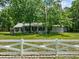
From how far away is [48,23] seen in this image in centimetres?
6700

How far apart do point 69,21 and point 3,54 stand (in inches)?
2283

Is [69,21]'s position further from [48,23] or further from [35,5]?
[35,5]

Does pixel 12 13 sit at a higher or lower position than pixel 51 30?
higher

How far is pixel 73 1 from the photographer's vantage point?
3334 inches

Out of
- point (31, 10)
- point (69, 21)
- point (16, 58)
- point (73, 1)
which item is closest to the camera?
point (16, 58)

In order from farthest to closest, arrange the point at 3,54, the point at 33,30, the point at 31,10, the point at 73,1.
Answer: the point at 73,1, the point at 33,30, the point at 31,10, the point at 3,54

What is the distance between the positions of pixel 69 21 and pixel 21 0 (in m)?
16.1

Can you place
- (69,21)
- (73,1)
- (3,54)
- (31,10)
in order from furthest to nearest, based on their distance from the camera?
(73,1) → (69,21) → (31,10) → (3,54)

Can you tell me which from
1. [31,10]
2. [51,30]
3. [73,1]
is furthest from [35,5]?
[73,1]

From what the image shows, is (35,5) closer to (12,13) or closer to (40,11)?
(40,11)

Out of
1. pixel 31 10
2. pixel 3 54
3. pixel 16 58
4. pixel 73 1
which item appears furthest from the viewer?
pixel 73 1

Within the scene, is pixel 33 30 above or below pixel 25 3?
below

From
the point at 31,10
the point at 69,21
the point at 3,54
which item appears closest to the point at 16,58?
the point at 3,54

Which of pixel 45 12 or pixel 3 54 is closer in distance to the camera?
pixel 3 54
